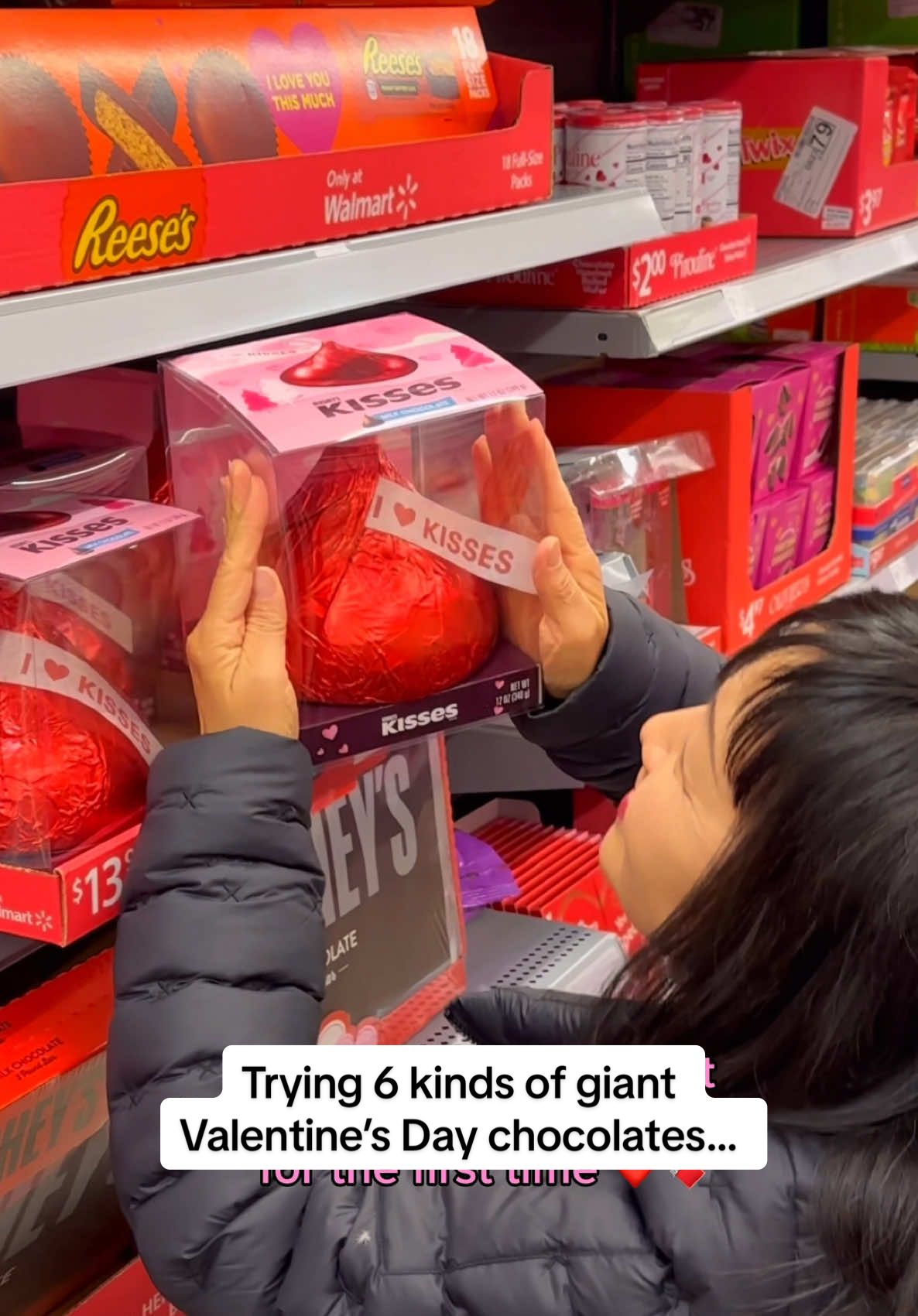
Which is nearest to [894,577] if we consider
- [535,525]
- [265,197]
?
[535,525]

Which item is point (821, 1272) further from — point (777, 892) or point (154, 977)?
point (154, 977)

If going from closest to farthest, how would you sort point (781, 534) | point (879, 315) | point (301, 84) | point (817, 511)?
point (301, 84)
point (781, 534)
point (817, 511)
point (879, 315)

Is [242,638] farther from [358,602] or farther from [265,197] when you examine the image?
[265,197]

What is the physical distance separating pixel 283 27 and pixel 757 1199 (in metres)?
0.91

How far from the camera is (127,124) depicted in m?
1.03

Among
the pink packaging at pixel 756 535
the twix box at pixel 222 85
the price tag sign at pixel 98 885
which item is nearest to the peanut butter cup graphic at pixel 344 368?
the twix box at pixel 222 85

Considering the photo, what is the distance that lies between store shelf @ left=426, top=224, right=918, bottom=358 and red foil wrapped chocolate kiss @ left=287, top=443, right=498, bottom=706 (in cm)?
59

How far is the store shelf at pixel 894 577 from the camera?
235cm

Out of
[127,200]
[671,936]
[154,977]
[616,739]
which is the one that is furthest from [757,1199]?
[127,200]

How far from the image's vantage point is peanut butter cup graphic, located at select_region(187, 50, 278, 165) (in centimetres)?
109

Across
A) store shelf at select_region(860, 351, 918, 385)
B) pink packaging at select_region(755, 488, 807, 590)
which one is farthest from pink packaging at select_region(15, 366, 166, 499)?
store shelf at select_region(860, 351, 918, 385)

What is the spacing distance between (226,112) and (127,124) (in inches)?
3.9

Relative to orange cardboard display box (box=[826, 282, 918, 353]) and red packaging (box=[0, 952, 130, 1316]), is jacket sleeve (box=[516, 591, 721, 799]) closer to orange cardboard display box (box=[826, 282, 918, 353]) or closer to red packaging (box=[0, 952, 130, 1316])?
red packaging (box=[0, 952, 130, 1316])

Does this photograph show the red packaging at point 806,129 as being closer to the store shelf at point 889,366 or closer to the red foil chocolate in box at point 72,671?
the store shelf at point 889,366
